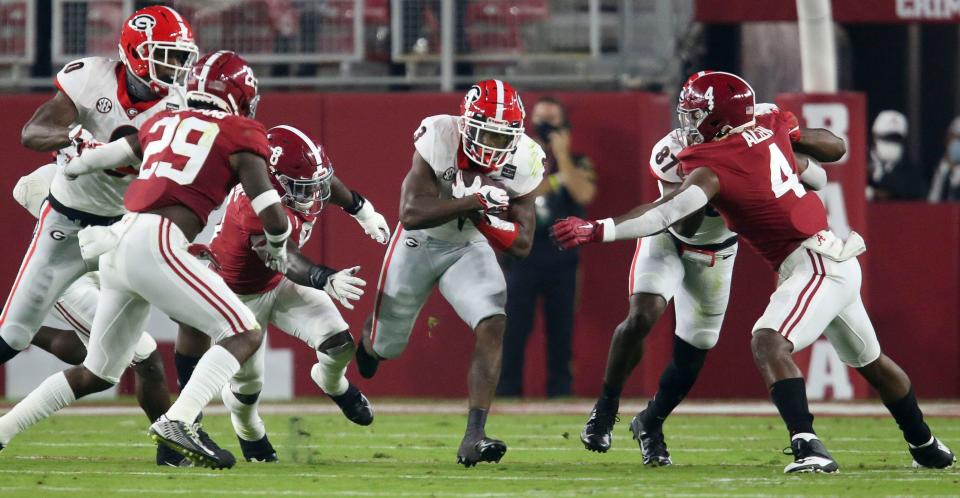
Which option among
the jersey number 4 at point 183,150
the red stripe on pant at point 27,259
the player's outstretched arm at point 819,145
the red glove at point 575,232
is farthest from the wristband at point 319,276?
the player's outstretched arm at point 819,145

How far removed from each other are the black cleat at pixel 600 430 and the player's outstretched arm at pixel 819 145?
1.40 meters

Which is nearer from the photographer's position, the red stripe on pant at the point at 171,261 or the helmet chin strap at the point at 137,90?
the red stripe on pant at the point at 171,261

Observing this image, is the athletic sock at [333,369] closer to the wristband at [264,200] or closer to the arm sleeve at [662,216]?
the wristband at [264,200]

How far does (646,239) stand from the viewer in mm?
7133

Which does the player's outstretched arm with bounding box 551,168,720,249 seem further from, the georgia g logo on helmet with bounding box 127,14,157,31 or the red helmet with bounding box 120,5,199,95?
the georgia g logo on helmet with bounding box 127,14,157,31

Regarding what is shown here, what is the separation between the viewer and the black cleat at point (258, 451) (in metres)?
7.04

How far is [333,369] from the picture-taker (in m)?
7.14

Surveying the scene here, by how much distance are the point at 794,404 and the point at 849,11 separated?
5.27 metres

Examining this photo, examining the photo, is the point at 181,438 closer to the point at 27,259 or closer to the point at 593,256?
the point at 27,259

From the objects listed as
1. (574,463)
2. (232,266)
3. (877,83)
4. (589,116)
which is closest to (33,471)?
(232,266)

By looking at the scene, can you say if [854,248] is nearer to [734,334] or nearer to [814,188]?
[814,188]

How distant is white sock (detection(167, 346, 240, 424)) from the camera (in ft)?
19.4

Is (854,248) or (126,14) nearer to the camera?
(854,248)

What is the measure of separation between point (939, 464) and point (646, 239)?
1591 millimetres
